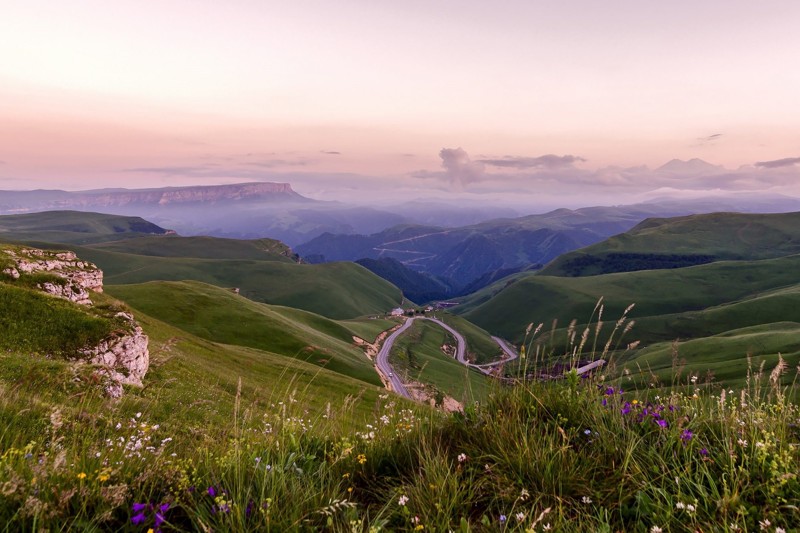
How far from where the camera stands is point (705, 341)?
119 metres

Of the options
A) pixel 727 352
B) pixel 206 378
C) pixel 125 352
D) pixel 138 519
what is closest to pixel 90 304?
pixel 206 378

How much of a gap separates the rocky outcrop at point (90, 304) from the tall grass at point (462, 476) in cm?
862

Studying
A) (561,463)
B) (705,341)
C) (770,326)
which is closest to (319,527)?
(561,463)

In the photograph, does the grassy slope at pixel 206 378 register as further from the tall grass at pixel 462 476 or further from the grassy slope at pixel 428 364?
the grassy slope at pixel 428 364

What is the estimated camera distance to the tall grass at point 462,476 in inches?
148

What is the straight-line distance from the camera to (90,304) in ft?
147

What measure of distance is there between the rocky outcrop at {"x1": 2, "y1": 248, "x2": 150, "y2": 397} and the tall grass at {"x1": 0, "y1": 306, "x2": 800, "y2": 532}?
862 centimetres

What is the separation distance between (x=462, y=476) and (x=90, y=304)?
5312 cm

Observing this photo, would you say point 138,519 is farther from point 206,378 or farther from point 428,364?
point 428,364

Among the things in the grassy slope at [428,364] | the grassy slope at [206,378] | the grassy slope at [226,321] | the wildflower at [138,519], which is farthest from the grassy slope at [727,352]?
the wildflower at [138,519]

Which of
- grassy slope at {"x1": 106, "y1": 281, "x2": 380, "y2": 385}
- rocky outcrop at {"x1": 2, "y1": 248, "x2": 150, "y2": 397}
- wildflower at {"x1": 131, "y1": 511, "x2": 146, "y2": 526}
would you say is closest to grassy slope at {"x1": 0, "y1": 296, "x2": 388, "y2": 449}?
rocky outcrop at {"x1": 2, "y1": 248, "x2": 150, "y2": 397}

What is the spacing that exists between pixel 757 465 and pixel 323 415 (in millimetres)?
6081

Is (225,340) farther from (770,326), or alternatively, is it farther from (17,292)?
(770,326)

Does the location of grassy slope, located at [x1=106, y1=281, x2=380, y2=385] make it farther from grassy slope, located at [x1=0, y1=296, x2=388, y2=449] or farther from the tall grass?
the tall grass
